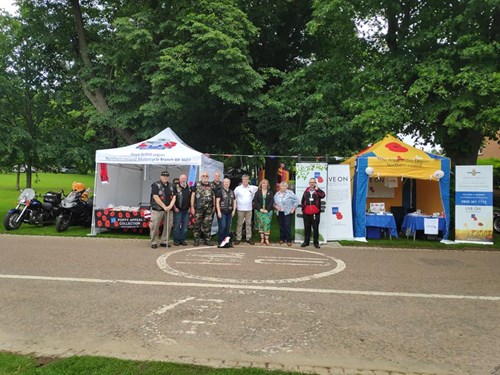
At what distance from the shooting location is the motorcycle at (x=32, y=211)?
13.1 meters

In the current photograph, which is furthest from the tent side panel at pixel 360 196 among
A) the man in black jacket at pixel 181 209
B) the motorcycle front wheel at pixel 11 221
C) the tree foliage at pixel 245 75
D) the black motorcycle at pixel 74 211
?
the motorcycle front wheel at pixel 11 221

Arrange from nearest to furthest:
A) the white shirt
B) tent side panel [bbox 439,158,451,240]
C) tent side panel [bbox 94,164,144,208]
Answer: the white shirt
tent side panel [bbox 439,158,451,240]
tent side panel [bbox 94,164,144,208]

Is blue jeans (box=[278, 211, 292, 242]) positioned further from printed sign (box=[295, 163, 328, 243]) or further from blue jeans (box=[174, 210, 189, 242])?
blue jeans (box=[174, 210, 189, 242])

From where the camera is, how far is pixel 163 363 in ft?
12.3

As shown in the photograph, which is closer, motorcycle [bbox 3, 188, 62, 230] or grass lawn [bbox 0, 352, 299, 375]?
grass lawn [bbox 0, 352, 299, 375]

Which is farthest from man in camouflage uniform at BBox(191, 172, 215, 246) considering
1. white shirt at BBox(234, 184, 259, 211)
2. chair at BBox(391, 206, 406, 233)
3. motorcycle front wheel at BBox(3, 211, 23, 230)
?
chair at BBox(391, 206, 406, 233)

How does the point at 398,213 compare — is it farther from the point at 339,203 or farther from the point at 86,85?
the point at 86,85

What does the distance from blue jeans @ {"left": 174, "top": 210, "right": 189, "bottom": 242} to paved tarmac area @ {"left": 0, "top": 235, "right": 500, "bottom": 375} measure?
5.97 ft

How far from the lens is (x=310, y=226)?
11.5m

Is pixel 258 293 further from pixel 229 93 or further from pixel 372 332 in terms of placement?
pixel 229 93

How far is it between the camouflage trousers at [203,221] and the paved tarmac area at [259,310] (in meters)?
1.81

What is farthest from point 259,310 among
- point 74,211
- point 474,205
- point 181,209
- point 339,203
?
point 74,211

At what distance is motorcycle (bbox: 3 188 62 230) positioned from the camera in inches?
514

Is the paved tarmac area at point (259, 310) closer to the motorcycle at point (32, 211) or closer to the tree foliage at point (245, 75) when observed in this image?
the motorcycle at point (32, 211)
